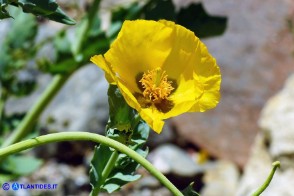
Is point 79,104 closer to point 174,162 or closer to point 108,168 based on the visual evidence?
point 174,162

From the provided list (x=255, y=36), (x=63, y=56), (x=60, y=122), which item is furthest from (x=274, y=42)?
(x=63, y=56)

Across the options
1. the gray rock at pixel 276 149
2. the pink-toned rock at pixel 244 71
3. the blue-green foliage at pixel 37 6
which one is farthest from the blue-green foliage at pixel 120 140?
the pink-toned rock at pixel 244 71

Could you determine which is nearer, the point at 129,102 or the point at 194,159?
the point at 129,102

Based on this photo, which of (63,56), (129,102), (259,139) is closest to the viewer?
(129,102)

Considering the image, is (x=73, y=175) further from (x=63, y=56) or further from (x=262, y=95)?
(x=63, y=56)

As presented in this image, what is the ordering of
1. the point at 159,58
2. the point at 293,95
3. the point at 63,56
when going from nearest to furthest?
the point at 159,58, the point at 63,56, the point at 293,95

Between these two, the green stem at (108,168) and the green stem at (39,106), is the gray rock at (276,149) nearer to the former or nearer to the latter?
the green stem at (39,106)

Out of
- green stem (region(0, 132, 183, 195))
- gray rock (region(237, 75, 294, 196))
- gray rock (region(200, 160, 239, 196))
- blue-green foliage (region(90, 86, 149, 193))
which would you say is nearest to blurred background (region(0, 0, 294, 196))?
gray rock (region(200, 160, 239, 196))
